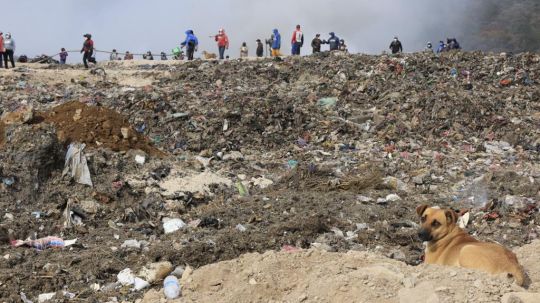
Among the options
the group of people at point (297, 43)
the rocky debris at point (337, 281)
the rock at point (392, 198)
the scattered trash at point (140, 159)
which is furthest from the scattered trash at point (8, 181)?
the group of people at point (297, 43)

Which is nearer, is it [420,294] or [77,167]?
[420,294]

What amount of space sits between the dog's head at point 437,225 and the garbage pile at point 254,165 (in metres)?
0.57

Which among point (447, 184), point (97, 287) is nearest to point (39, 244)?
point (97, 287)

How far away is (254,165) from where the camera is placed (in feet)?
29.5

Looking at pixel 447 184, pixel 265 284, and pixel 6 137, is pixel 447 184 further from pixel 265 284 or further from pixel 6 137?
pixel 6 137

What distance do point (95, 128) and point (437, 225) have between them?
5.48 metres

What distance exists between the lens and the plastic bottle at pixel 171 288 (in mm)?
4355

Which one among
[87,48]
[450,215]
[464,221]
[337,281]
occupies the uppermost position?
[87,48]

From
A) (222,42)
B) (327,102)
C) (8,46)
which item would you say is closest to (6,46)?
(8,46)

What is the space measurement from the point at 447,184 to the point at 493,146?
2.56 m

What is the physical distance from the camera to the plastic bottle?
4.36m

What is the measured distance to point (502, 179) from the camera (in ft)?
26.0

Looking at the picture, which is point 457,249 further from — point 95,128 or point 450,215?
point 95,128

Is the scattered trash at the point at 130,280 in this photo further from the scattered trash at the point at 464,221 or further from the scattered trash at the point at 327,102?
the scattered trash at the point at 327,102
